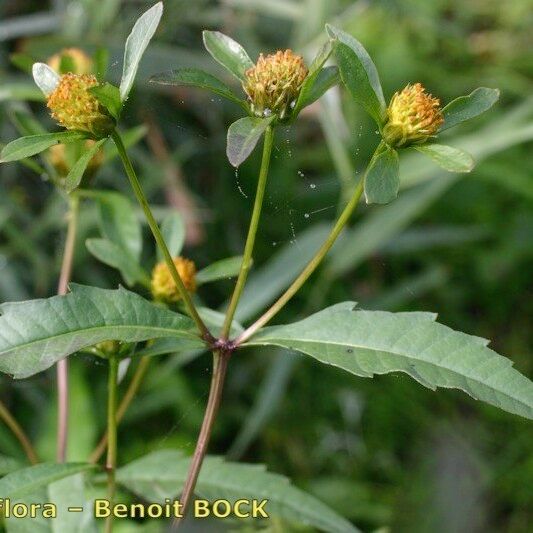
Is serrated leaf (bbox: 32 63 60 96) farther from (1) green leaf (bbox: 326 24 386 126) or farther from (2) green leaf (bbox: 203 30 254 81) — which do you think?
(1) green leaf (bbox: 326 24 386 126)

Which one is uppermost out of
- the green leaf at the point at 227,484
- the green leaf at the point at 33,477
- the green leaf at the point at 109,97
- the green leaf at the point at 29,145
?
the green leaf at the point at 109,97

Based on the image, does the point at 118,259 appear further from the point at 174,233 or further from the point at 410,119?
the point at 410,119

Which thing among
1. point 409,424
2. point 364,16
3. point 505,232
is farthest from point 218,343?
point 364,16

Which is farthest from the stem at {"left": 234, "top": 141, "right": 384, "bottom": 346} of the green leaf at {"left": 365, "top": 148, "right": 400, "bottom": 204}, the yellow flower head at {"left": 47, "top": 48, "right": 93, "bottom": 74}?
the yellow flower head at {"left": 47, "top": 48, "right": 93, "bottom": 74}

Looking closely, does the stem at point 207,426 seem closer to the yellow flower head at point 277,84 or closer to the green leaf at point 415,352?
the green leaf at point 415,352

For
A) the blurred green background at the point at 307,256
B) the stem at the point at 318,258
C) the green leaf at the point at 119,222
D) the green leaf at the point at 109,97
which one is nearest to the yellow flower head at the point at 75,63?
the green leaf at the point at 119,222

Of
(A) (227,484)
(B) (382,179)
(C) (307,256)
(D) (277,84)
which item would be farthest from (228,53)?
(C) (307,256)
